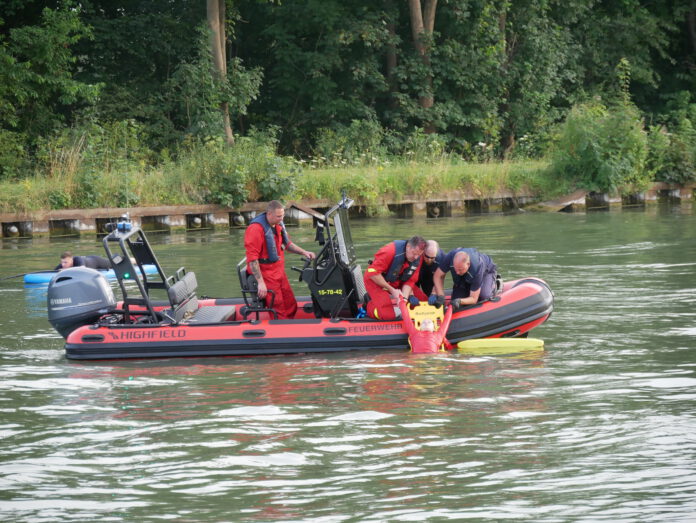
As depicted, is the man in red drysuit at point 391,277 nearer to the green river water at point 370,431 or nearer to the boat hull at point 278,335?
the boat hull at point 278,335

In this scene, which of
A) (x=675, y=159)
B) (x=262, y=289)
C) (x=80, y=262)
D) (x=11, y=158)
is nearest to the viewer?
(x=262, y=289)

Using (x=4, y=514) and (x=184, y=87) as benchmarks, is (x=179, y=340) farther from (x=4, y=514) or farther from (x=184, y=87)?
(x=184, y=87)

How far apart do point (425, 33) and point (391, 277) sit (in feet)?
72.2

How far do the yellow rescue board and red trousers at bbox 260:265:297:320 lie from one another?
6.11 ft

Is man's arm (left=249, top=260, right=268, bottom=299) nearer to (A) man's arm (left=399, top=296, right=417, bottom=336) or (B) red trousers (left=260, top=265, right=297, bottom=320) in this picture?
→ (B) red trousers (left=260, top=265, right=297, bottom=320)

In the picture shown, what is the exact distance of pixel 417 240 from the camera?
10.4 meters

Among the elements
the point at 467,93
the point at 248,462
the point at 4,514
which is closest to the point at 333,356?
the point at 248,462

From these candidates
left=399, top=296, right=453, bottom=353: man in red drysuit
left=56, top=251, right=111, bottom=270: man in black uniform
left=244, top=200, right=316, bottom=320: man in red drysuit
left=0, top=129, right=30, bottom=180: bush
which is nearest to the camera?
left=399, top=296, right=453, bottom=353: man in red drysuit

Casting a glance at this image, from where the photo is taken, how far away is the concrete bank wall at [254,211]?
22484 millimetres

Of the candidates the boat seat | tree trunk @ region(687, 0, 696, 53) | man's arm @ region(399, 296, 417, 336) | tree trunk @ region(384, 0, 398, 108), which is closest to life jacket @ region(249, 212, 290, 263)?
the boat seat

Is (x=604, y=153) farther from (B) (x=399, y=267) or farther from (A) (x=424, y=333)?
(A) (x=424, y=333)

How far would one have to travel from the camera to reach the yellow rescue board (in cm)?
1055

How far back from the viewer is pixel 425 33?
31.6m

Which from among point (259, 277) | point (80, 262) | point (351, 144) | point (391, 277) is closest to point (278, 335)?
point (259, 277)
